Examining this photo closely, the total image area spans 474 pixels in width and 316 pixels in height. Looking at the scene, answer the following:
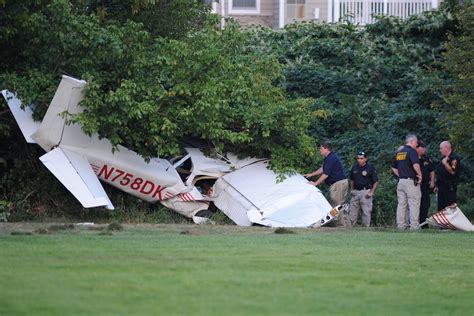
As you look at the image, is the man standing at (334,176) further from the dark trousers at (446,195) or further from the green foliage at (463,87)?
the green foliage at (463,87)

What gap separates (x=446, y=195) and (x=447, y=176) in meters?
0.49

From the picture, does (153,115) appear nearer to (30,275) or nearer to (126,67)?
(126,67)

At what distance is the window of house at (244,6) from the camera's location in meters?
35.3

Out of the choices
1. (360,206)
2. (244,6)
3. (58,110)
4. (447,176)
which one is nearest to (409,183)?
(447,176)

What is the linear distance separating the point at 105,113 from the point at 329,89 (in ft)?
32.4

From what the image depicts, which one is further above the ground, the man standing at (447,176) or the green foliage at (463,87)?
the green foliage at (463,87)

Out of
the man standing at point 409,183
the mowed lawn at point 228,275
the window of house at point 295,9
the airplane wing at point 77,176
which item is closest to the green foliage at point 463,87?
the man standing at point 409,183

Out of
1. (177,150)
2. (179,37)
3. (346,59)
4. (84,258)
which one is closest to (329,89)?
(346,59)

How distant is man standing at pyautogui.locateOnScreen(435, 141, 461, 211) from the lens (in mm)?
20844

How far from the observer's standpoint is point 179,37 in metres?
24.1

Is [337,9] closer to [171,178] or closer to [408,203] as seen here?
[171,178]

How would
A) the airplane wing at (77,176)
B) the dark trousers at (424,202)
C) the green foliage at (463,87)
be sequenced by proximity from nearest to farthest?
the airplane wing at (77,176)
the dark trousers at (424,202)
the green foliage at (463,87)

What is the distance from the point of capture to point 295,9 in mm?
35688

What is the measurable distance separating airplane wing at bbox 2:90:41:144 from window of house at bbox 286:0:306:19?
1580 cm
